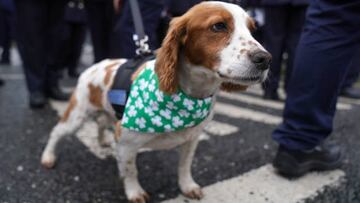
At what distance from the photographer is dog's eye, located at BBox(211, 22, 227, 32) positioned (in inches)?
74.7

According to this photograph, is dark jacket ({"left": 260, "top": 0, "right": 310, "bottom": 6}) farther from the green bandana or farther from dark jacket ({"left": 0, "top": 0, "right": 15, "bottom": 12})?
dark jacket ({"left": 0, "top": 0, "right": 15, "bottom": 12})

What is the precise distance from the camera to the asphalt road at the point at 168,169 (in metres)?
2.35

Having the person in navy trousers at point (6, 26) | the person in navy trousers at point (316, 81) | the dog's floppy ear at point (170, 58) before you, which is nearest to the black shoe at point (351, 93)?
the person in navy trousers at point (316, 81)

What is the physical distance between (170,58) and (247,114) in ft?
8.28

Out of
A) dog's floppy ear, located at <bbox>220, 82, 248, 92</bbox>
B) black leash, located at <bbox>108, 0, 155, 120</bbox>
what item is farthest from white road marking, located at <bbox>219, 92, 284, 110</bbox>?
dog's floppy ear, located at <bbox>220, 82, 248, 92</bbox>

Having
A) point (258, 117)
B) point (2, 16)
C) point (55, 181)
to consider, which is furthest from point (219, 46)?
point (2, 16)

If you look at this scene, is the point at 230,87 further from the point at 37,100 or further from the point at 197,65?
the point at 37,100

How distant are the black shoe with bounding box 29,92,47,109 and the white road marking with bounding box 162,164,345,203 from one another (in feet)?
8.54

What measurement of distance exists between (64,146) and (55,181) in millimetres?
679

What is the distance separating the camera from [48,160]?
2.80 m

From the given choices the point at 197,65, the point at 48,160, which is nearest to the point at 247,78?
the point at 197,65

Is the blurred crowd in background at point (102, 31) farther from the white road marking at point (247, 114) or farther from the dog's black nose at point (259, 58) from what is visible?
the dog's black nose at point (259, 58)

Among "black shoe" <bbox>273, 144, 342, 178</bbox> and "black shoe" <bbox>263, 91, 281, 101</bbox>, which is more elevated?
"black shoe" <bbox>273, 144, 342, 178</bbox>

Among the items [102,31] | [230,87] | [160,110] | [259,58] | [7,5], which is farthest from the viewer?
[7,5]
